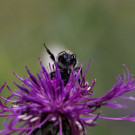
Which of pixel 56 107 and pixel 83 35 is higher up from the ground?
pixel 83 35

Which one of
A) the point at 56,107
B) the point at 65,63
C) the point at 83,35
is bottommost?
the point at 56,107

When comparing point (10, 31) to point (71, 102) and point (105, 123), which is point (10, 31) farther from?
point (71, 102)

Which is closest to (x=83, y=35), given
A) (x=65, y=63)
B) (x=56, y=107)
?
(x=65, y=63)

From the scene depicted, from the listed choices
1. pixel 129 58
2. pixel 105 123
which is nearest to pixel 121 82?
pixel 105 123

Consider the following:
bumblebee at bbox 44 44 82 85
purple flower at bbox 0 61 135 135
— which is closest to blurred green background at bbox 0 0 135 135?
bumblebee at bbox 44 44 82 85

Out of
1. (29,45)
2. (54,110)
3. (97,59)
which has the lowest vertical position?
(54,110)

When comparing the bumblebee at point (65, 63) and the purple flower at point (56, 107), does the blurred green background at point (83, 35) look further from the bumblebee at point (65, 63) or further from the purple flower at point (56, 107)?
the purple flower at point (56, 107)

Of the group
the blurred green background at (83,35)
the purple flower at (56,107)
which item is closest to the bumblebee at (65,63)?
the purple flower at (56,107)

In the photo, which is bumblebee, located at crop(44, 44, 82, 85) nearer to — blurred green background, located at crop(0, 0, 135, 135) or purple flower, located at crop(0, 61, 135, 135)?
purple flower, located at crop(0, 61, 135, 135)

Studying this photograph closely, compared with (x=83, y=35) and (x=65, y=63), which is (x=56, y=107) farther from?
(x=83, y=35)
